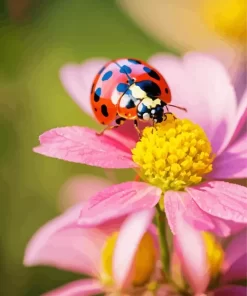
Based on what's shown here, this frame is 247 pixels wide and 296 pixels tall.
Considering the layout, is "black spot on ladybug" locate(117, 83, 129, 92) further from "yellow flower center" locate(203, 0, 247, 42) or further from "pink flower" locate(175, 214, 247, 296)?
"yellow flower center" locate(203, 0, 247, 42)

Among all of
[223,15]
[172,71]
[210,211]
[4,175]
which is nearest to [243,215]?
[210,211]

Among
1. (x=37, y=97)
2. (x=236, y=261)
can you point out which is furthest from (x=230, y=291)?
(x=37, y=97)

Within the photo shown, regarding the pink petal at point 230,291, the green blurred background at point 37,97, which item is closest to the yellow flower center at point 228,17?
the green blurred background at point 37,97

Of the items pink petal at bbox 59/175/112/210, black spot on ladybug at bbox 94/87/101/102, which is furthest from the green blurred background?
black spot on ladybug at bbox 94/87/101/102

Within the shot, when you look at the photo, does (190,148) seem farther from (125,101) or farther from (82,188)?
(82,188)

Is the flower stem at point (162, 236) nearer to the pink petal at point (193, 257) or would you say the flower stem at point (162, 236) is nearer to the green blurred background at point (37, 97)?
the pink petal at point (193, 257)

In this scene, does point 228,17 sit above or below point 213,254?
above
